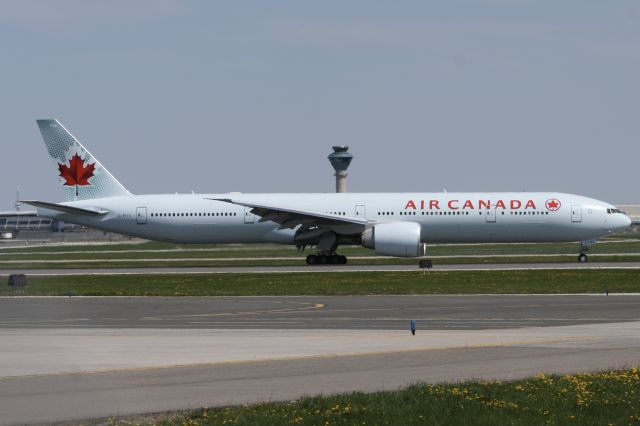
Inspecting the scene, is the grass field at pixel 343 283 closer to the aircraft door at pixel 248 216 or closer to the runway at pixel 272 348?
the runway at pixel 272 348

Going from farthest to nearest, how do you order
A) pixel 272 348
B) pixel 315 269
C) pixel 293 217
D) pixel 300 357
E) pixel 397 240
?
pixel 293 217
pixel 397 240
pixel 315 269
pixel 272 348
pixel 300 357

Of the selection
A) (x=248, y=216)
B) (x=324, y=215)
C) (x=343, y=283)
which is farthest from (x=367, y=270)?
(x=248, y=216)

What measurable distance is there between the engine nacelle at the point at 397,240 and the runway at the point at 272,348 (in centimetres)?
2219

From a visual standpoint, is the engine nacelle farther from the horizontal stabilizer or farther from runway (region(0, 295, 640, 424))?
runway (region(0, 295, 640, 424))

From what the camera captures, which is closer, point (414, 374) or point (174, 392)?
point (174, 392)

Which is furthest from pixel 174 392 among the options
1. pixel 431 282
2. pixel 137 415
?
pixel 431 282

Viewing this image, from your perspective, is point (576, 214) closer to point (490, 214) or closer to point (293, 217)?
point (490, 214)

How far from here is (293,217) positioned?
58625 millimetres

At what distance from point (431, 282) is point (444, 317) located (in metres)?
14.5

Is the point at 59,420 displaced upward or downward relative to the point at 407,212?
downward

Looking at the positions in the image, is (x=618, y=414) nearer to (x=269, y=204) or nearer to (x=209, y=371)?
(x=209, y=371)

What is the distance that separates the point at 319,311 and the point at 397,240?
85.7 ft

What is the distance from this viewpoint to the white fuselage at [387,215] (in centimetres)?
5938

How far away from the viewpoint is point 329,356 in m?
19.5
